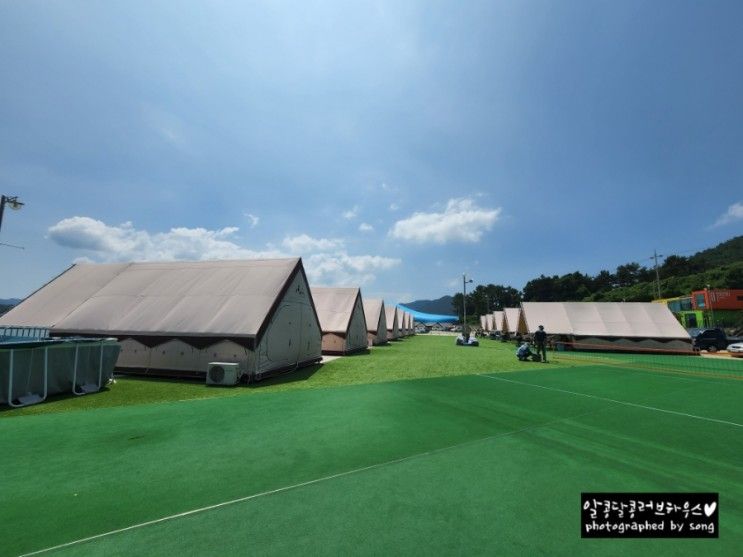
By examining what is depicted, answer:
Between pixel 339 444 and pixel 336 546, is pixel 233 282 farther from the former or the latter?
pixel 336 546

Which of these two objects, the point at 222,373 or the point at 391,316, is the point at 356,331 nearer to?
the point at 222,373

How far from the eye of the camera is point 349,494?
3955 millimetres

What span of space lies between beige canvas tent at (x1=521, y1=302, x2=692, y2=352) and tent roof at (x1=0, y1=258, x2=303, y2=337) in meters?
22.2

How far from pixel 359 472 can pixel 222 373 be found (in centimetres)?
868

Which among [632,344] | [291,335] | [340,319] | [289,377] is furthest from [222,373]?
[632,344]

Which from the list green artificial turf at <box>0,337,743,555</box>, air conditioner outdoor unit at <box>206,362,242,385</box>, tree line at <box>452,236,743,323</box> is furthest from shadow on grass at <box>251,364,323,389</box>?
tree line at <box>452,236,743,323</box>

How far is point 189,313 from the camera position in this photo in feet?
44.3

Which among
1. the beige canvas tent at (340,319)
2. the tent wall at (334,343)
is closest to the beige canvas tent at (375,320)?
the beige canvas tent at (340,319)

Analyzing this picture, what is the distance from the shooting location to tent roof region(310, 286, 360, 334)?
22.9 metres

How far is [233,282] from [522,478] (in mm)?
13663

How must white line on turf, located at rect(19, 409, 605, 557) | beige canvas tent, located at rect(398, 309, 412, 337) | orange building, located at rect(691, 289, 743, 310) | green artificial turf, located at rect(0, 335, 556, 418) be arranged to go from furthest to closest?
1. beige canvas tent, located at rect(398, 309, 412, 337)
2. orange building, located at rect(691, 289, 743, 310)
3. green artificial turf, located at rect(0, 335, 556, 418)
4. white line on turf, located at rect(19, 409, 605, 557)

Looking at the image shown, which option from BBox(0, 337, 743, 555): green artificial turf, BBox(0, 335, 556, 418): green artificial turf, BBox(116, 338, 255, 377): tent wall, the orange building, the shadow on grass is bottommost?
the shadow on grass

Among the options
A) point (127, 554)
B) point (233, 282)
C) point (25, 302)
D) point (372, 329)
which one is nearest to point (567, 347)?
point (372, 329)

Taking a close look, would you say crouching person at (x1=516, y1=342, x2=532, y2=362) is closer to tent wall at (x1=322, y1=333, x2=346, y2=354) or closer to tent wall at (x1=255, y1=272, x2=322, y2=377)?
tent wall at (x1=322, y1=333, x2=346, y2=354)
